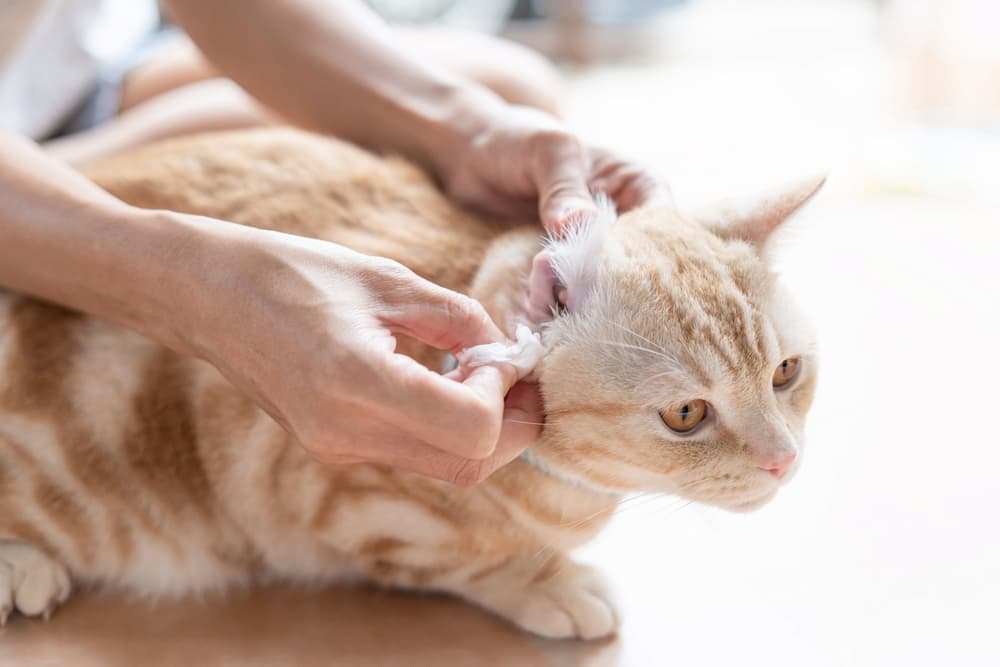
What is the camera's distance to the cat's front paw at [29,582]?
4.25ft

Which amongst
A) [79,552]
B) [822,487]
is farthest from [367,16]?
[822,487]

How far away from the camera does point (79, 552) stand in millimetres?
1363

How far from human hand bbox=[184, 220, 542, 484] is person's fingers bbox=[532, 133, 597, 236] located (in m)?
0.21

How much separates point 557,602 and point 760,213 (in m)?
0.56

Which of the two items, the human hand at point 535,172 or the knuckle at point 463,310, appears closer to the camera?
the knuckle at point 463,310

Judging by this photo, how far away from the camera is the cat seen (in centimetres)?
113

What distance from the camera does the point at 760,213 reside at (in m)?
1.22

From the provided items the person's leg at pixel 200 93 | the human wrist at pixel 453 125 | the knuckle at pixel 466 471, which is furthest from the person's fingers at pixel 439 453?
the person's leg at pixel 200 93

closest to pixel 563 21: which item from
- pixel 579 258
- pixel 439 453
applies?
pixel 579 258

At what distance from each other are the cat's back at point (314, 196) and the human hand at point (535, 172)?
6 cm

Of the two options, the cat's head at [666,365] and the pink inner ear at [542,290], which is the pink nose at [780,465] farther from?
the pink inner ear at [542,290]

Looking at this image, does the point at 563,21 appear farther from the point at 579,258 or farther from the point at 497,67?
the point at 579,258

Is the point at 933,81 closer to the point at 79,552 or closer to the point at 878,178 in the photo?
the point at 878,178

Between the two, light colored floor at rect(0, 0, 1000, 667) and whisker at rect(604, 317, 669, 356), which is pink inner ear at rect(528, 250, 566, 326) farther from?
light colored floor at rect(0, 0, 1000, 667)
